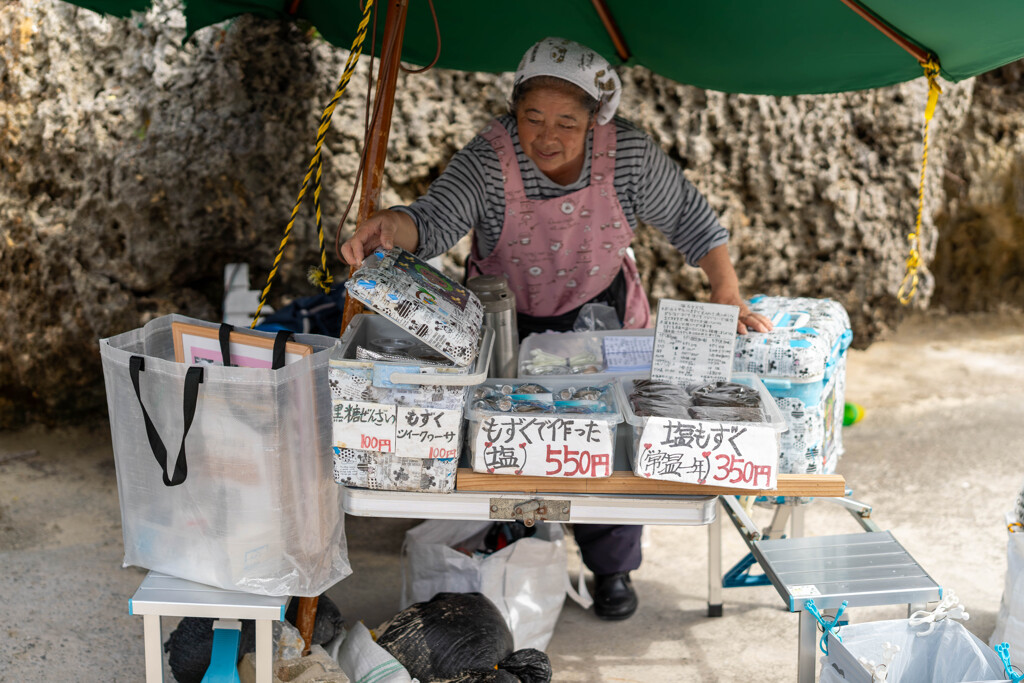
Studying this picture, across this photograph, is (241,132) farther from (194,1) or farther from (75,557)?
(75,557)

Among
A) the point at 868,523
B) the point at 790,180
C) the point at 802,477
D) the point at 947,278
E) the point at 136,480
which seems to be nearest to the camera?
the point at 802,477

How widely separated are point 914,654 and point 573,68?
167 centimetres

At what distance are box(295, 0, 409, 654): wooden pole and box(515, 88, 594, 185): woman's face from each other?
41 cm

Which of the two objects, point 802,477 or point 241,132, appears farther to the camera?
point 241,132

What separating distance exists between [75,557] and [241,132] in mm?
1933

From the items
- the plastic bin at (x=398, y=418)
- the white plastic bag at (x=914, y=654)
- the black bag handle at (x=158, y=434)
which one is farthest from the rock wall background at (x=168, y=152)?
the white plastic bag at (x=914, y=654)

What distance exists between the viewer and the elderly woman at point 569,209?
2332mm

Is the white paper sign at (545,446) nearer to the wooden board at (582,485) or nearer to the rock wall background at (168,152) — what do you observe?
the wooden board at (582,485)

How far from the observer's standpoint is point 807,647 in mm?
1843

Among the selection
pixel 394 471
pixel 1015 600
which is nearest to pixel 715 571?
pixel 1015 600

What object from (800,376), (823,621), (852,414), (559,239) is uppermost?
(559,239)

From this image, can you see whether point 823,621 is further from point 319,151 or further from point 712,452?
point 319,151

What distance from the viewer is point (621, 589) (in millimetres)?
2812

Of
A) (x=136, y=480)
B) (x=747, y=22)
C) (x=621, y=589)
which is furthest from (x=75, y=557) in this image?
(x=747, y=22)
